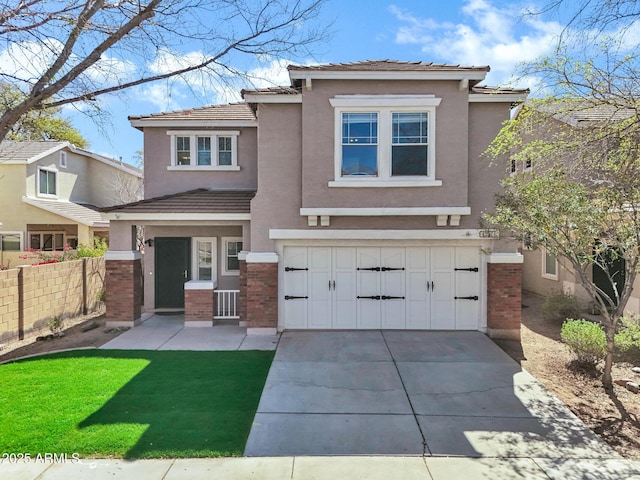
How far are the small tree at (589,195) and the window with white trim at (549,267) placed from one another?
8.09 metres

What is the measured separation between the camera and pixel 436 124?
29.7ft

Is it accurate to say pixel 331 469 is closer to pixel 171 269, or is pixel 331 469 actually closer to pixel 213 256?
pixel 213 256

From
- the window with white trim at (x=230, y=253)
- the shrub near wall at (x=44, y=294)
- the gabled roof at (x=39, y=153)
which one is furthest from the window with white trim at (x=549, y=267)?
the gabled roof at (x=39, y=153)

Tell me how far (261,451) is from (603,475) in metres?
3.86

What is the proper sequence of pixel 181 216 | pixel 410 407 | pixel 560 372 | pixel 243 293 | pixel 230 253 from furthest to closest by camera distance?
1. pixel 230 253
2. pixel 243 293
3. pixel 181 216
4. pixel 560 372
5. pixel 410 407

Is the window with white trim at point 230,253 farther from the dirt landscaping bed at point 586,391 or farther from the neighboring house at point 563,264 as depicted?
the neighboring house at point 563,264

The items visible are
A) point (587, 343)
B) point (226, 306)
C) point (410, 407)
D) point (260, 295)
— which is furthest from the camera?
point (226, 306)

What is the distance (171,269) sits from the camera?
40.4ft

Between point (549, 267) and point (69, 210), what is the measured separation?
23.0 metres

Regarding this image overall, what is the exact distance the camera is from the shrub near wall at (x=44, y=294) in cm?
889

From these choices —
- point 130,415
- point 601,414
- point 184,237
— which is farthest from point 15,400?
point 601,414

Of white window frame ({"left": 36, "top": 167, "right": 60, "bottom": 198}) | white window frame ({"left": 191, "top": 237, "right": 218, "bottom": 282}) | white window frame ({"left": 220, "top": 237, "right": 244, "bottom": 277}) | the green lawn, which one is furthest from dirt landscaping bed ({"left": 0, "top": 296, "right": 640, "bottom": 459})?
white window frame ({"left": 36, "top": 167, "right": 60, "bottom": 198})

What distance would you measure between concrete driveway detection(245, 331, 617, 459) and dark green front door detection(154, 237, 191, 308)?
541 centimetres

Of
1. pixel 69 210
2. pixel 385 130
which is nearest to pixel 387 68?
pixel 385 130
